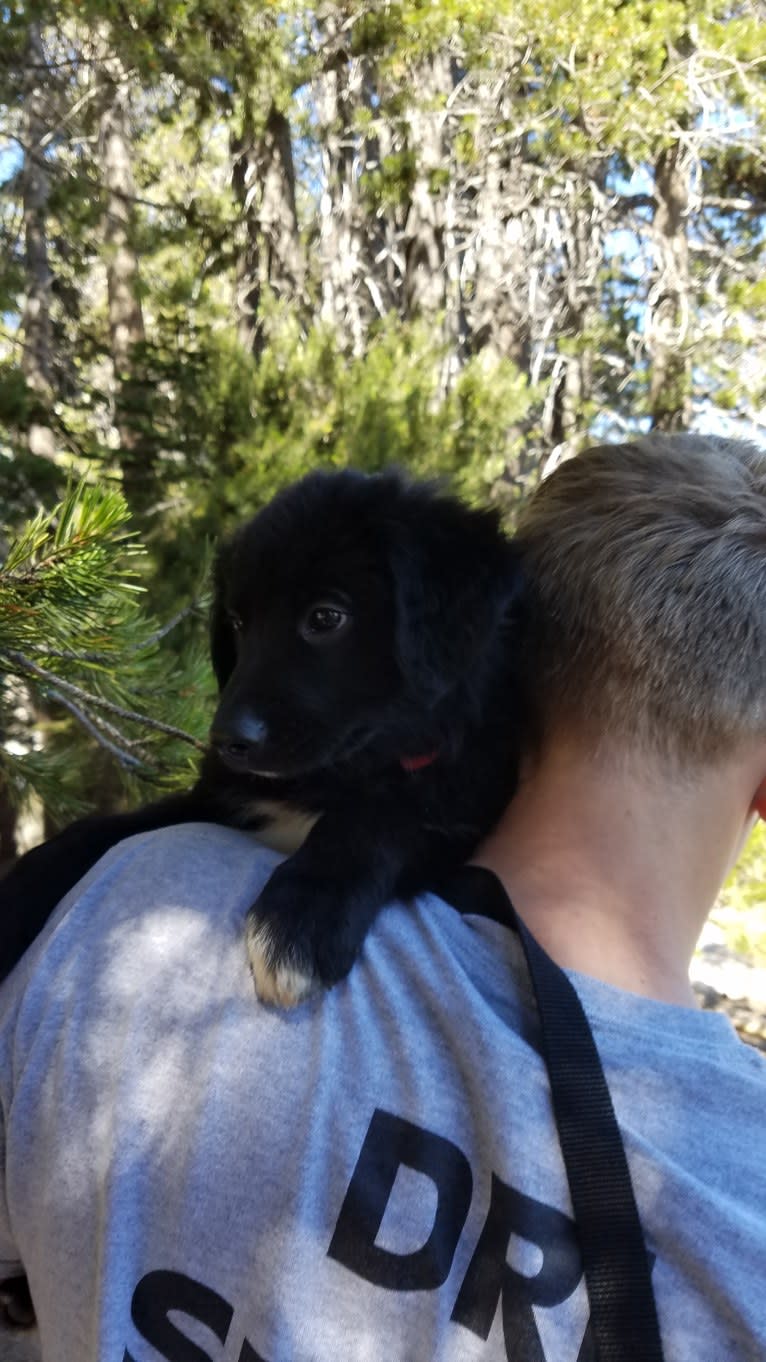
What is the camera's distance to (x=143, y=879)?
44.6 inches

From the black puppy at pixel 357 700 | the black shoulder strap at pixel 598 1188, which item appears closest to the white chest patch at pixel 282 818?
the black puppy at pixel 357 700

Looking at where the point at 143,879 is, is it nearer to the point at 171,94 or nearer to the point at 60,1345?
the point at 60,1345

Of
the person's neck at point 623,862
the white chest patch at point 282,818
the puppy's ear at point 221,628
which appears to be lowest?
the white chest patch at point 282,818

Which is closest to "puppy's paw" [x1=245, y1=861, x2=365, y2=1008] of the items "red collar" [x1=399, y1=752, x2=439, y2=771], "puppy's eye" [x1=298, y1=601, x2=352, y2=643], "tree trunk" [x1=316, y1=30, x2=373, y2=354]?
"red collar" [x1=399, y1=752, x2=439, y2=771]

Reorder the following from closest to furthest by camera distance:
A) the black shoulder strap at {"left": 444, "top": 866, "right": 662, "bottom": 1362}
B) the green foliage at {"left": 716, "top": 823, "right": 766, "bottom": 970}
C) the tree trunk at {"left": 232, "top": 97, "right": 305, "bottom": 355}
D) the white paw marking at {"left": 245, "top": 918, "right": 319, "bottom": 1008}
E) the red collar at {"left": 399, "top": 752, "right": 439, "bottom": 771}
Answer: the black shoulder strap at {"left": 444, "top": 866, "right": 662, "bottom": 1362} < the white paw marking at {"left": 245, "top": 918, "right": 319, "bottom": 1008} < the red collar at {"left": 399, "top": 752, "right": 439, "bottom": 771} < the tree trunk at {"left": 232, "top": 97, "right": 305, "bottom": 355} < the green foliage at {"left": 716, "top": 823, "right": 766, "bottom": 970}

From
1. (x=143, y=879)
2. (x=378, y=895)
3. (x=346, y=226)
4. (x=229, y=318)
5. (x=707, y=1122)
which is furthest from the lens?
(x=346, y=226)

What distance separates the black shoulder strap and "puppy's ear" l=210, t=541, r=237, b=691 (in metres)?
1.06

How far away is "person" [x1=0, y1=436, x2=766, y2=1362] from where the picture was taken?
892 millimetres

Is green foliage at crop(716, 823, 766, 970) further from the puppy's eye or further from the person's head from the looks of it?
the person's head

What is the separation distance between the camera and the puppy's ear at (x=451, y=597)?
1.50m

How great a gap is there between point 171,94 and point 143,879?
5745 mm

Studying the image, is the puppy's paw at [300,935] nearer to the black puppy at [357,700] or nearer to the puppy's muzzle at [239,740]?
the black puppy at [357,700]

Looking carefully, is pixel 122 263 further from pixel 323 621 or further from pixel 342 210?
pixel 323 621

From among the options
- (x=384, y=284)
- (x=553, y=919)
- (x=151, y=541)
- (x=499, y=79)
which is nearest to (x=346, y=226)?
(x=384, y=284)
